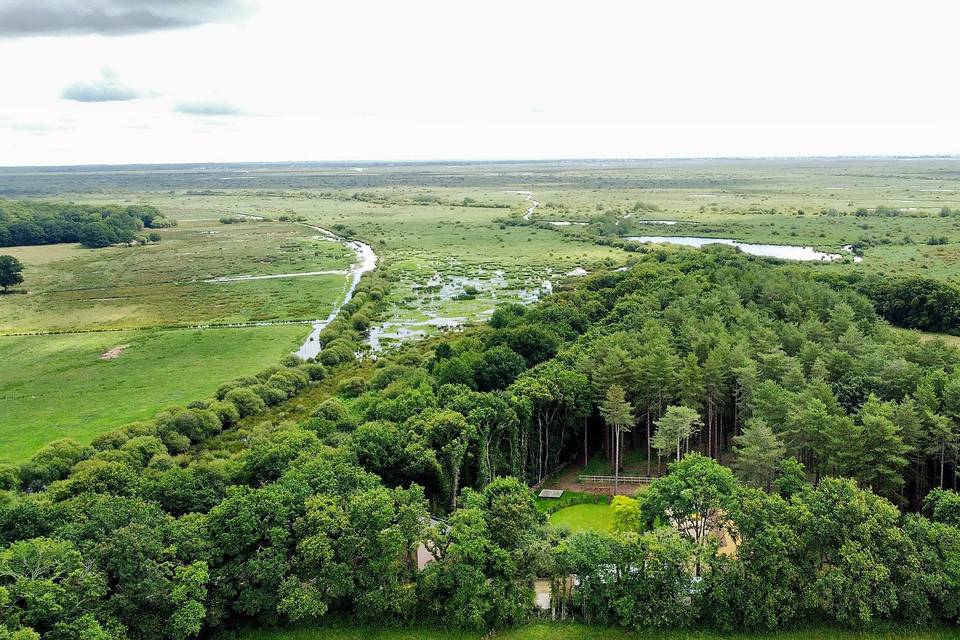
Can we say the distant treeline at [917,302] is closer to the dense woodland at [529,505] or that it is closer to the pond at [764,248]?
the dense woodland at [529,505]

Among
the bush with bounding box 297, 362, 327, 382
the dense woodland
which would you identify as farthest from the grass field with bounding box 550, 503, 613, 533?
the bush with bounding box 297, 362, 327, 382

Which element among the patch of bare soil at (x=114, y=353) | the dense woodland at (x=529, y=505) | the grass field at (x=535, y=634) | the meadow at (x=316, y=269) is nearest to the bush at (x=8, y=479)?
the dense woodland at (x=529, y=505)

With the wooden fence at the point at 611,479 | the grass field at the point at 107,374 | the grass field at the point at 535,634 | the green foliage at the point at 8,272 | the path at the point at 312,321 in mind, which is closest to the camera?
the grass field at the point at 535,634

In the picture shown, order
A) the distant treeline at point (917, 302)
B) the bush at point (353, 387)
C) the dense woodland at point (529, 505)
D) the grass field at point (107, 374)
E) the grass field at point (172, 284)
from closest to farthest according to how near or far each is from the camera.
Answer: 1. the dense woodland at point (529, 505)
2. the grass field at point (107, 374)
3. the bush at point (353, 387)
4. the distant treeline at point (917, 302)
5. the grass field at point (172, 284)

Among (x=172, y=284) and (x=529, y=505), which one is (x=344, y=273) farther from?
(x=529, y=505)

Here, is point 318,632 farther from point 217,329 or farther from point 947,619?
point 217,329

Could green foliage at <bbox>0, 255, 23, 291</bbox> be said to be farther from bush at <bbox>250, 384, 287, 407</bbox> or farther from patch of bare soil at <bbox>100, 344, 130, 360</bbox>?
bush at <bbox>250, 384, 287, 407</bbox>

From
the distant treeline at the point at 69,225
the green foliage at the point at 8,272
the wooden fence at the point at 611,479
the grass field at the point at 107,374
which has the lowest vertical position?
the wooden fence at the point at 611,479

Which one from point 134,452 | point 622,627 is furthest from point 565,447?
point 134,452
